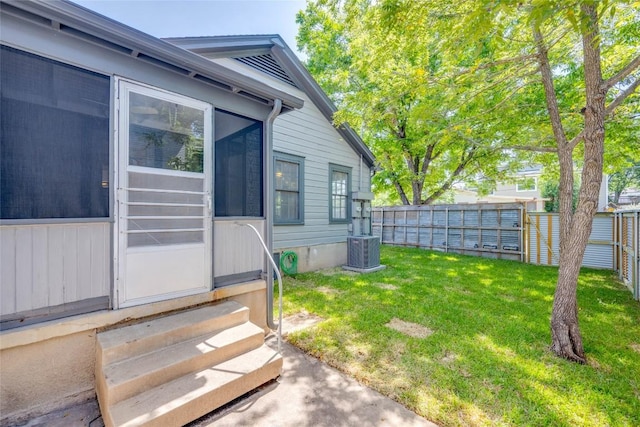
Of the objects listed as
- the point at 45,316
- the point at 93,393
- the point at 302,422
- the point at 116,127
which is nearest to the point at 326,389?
the point at 302,422

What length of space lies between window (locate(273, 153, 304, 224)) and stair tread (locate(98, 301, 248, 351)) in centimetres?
336

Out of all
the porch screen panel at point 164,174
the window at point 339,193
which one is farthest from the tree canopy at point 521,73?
the window at point 339,193

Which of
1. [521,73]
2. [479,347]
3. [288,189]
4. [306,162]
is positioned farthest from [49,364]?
[521,73]

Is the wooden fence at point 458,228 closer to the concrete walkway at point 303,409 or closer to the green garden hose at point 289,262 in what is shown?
the green garden hose at point 289,262

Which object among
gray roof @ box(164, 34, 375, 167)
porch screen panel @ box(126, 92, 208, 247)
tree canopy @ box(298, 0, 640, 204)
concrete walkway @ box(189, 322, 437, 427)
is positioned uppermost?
gray roof @ box(164, 34, 375, 167)

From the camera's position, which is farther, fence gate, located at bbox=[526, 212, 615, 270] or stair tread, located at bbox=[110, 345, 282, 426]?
fence gate, located at bbox=[526, 212, 615, 270]

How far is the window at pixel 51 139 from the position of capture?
206cm

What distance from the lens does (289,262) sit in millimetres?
6457

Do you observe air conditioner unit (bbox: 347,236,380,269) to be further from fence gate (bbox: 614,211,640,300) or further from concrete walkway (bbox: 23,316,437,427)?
fence gate (bbox: 614,211,640,300)

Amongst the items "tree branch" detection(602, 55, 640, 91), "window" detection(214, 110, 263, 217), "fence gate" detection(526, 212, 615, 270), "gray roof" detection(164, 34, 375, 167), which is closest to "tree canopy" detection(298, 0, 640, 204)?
"tree branch" detection(602, 55, 640, 91)

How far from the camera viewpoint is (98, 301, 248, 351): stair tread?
7.61 ft

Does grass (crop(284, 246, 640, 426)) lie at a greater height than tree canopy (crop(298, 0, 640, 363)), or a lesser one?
lesser

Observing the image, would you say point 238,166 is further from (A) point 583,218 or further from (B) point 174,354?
(A) point 583,218

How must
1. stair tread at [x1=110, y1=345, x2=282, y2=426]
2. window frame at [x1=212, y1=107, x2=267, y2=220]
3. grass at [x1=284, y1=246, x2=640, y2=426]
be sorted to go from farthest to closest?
window frame at [x1=212, y1=107, x2=267, y2=220], grass at [x1=284, y1=246, x2=640, y2=426], stair tread at [x1=110, y1=345, x2=282, y2=426]
